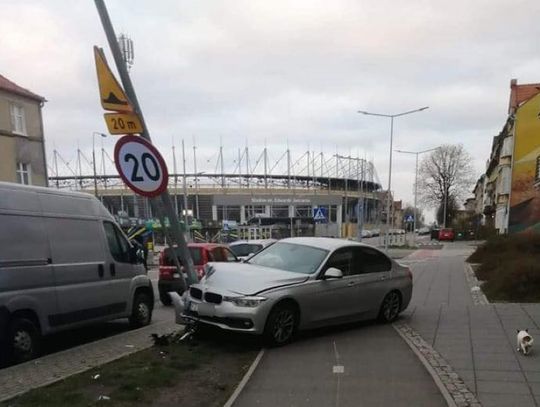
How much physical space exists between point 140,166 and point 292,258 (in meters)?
2.79

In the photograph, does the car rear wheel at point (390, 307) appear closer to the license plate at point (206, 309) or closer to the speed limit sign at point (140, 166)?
the license plate at point (206, 309)

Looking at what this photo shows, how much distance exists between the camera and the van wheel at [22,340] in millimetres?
6688

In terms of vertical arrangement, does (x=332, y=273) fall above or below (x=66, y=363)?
above

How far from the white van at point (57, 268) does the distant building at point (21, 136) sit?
77.7 ft

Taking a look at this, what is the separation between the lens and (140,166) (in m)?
6.96

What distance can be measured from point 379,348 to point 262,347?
160 centimetres

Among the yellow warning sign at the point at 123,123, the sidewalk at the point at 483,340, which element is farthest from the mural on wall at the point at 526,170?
the yellow warning sign at the point at 123,123

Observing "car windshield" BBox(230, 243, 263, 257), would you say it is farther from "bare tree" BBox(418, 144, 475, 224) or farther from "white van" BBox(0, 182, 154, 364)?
"bare tree" BBox(418, 144, 475, 224)

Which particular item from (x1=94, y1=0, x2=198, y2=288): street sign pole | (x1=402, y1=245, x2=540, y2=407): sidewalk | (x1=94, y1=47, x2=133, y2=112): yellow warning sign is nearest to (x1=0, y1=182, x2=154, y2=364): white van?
(x1=94, y1=0, x2=198, y2=288): street sign pole

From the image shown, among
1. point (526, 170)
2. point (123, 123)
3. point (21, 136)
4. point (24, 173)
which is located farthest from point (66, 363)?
point (526, 170)

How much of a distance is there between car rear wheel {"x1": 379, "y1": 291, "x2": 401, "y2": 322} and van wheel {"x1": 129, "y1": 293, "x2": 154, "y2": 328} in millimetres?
4242

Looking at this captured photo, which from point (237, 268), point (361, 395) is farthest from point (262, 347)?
point (361, 395)

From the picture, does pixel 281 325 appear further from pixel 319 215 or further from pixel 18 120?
pixel 18 120

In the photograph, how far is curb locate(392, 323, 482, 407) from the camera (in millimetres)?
4963
